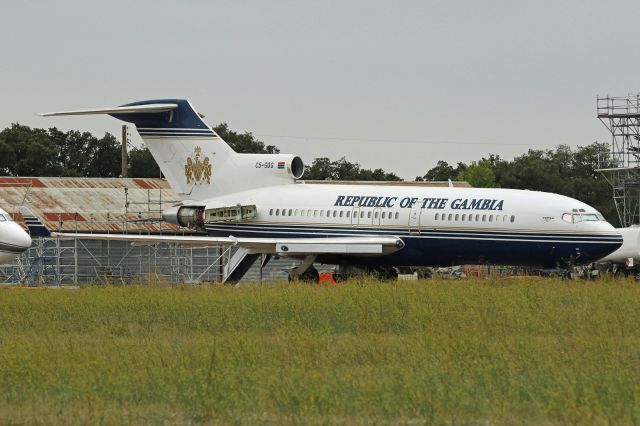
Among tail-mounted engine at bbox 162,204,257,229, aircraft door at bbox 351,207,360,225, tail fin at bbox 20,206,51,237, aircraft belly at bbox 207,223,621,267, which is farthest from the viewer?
tail-mounted engine at bbox 162,204,257,229

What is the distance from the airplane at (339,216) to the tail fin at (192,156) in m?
0.03

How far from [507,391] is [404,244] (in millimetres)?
22344

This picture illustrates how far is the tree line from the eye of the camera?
287 feet

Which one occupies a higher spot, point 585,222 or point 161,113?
point 161,113

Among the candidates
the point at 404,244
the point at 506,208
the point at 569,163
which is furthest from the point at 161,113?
the point at 569,163

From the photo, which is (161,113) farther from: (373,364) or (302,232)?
(373,364)

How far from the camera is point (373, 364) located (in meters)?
14.6

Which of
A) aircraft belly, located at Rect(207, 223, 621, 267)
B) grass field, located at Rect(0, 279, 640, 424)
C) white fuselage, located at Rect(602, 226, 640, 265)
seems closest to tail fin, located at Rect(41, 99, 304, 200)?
aircraft belly, located at Rect(207, 223, 621, 267)

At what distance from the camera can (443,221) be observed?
33531 mm

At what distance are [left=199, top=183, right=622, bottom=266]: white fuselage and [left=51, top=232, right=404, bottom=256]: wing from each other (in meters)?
0.50

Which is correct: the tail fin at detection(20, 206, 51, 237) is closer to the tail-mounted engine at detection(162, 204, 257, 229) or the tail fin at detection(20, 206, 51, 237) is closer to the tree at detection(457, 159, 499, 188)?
the tail-mounted engine at detection(162, 204, 257, 229)

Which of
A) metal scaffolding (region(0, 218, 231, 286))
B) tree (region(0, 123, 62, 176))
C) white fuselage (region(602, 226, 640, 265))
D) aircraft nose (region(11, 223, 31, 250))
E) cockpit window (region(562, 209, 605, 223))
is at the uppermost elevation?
tree (region(0, 123, 62, 176))

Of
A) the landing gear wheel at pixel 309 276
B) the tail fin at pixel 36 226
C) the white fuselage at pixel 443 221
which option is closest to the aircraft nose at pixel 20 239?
the tail fin at pixel 36 226

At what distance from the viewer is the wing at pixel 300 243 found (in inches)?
1350
